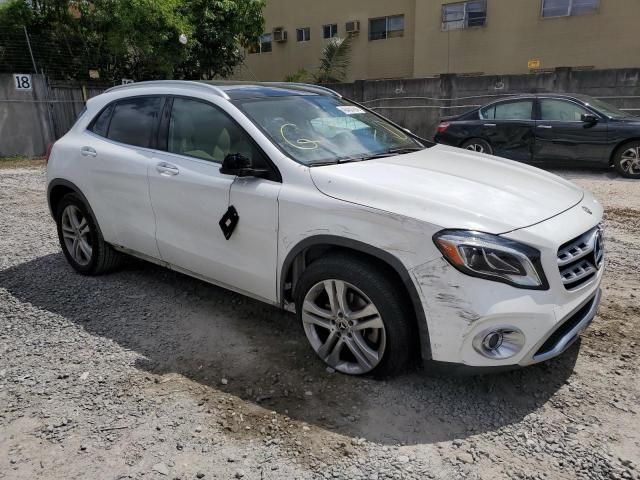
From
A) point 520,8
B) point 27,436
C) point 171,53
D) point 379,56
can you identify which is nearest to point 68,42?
point 171,53

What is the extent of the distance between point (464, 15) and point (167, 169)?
19.0 meters

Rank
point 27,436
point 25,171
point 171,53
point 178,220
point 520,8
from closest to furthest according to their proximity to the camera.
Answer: point 27,436 → point 178,220 → point 25,171 → point 171,53 → point 520,8

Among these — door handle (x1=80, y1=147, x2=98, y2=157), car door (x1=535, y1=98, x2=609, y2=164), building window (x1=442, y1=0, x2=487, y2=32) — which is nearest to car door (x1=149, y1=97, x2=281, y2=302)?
door handle (x1=80, y1=147, x2=98, y2=157)

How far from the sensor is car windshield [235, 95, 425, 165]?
345 cm

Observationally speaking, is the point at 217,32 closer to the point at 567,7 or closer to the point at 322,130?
the point at 567,7

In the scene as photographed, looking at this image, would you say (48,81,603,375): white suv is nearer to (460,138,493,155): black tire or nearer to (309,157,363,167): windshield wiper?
(309,157,363,167): windshield wiper

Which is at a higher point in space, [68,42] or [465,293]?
[68,42]

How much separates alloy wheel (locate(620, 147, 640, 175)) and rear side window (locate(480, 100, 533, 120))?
70.0 inches

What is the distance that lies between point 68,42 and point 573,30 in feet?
54.5

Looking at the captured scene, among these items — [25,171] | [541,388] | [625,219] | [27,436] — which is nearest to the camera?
[27,436]

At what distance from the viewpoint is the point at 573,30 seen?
1794 cm

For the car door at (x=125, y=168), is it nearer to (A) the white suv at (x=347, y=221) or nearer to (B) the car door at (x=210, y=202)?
(A) the white suv at (x=347, y=221)

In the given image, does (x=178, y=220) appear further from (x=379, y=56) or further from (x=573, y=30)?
(x=379, y=56)

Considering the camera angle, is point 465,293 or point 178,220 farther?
point 178,220
